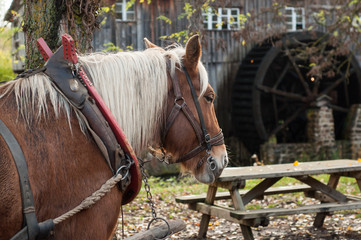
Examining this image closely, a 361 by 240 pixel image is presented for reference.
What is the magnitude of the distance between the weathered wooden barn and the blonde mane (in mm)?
9036

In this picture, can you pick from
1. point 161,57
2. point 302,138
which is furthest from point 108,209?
point 302,138

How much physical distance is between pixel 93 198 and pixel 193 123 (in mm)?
782

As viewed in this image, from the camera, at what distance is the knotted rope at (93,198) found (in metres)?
2.03

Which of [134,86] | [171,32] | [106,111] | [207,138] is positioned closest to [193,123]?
[207,138]

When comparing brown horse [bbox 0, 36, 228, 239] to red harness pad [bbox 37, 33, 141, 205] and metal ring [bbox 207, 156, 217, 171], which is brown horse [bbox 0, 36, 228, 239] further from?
red harness pad [bbox 37, 33, 141, 205]

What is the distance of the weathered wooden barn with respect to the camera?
12695mm

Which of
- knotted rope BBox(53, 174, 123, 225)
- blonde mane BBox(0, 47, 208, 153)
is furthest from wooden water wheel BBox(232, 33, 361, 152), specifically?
knotted rope BBox(53, 174, 123, 225)

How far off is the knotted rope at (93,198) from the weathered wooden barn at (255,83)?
9.60m

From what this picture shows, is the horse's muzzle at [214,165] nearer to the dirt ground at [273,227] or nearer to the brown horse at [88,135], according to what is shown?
the brown horse at [88,135]

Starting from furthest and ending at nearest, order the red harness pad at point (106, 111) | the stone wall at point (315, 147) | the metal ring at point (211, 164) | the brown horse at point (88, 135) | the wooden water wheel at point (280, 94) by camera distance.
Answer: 1. the stone wall at point (315, 147)
2. the wooden water wheel at point (280, 94)
3. the metal ring at point (211, 164)
4. the red harness pad at point (106, 111)
5. the brown horse at point (88, 135)

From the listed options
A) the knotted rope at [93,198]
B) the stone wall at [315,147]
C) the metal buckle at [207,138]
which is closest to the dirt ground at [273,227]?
the metal buckle at [207,138]

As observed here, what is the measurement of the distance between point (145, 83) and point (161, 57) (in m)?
0.23

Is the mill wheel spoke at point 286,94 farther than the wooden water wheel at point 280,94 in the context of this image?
Yes

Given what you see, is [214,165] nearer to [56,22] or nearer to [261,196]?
[56,22]
